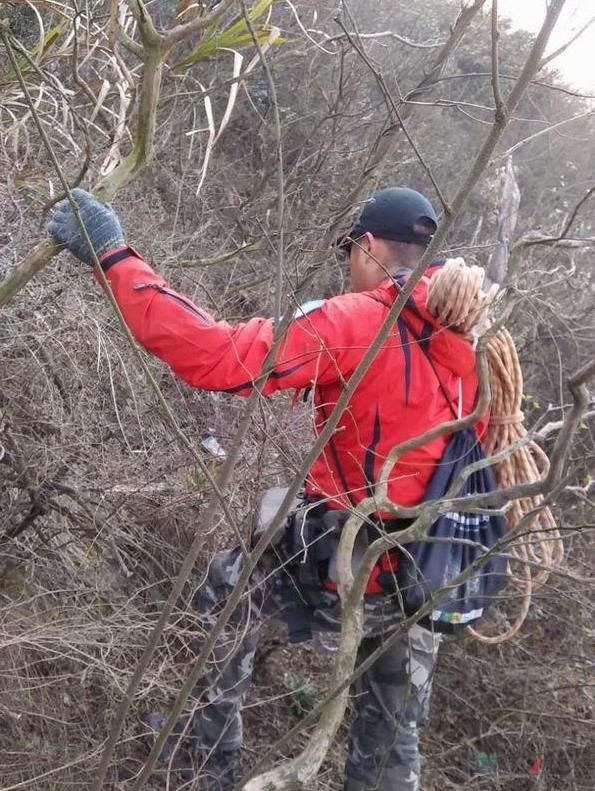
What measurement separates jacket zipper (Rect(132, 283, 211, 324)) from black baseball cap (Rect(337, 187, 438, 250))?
573 mm

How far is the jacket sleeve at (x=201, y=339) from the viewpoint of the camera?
1718 mm

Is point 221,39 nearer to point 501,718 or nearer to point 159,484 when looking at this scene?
point 159,484

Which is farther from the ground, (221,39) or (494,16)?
(494,16)

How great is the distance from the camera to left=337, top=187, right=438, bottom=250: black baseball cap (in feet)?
7.18

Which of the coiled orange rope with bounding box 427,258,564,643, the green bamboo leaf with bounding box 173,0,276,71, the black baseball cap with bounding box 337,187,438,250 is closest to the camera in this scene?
the green bamboo leaf with bounding box 173,0,276,71

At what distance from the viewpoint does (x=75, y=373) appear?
8.18 ft

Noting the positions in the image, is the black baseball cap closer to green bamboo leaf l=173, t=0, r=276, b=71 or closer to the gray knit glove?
green bamboo leaf l=173, t=0, r=276, b=71

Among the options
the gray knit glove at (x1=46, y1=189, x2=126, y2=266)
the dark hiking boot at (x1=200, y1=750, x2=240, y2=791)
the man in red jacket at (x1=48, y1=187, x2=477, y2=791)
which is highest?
the gray knit glove at (x1=46, y1=189, x2=126, y2=266)

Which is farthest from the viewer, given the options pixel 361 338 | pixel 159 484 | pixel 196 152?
pixel 196 152

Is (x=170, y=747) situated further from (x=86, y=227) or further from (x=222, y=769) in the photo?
(x=86, y=227)

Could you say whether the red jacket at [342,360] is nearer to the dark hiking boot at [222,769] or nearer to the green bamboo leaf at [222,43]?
the green bamboo leaf at [222,43]

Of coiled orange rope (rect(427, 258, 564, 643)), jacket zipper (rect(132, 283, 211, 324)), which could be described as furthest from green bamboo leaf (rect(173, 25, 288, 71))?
coiled orange rope (rect(427, 258, 564, 643))

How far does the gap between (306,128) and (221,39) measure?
400 cm

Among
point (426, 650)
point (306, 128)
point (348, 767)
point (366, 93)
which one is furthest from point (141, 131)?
point (366, 93)
